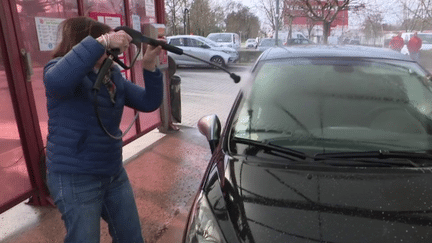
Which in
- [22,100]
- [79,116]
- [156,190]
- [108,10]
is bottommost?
[156,190]

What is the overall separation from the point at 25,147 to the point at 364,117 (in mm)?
2724

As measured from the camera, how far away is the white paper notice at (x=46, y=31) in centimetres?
308

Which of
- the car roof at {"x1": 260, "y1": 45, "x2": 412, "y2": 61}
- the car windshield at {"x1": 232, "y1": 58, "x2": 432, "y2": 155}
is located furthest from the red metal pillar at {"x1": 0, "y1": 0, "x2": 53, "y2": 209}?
the car roof at {"x1": 260, "y1": 45, "x2": 412, "y2": 61}

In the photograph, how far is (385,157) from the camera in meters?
1.91

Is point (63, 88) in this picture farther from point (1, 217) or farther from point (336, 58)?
point (1, 217)

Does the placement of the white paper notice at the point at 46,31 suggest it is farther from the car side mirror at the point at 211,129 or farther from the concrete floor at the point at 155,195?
the car side mirror at the point at 211,129

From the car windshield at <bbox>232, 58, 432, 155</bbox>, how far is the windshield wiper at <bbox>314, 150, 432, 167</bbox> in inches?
3.0

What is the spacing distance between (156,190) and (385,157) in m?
2.42

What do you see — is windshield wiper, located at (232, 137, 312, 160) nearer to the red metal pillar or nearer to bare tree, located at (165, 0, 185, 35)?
the red metal pillar

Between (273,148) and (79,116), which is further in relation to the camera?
(273,148)

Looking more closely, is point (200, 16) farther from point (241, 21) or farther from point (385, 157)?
point (385, 157)

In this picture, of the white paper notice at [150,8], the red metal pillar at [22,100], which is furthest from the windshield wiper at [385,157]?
the white paper notice at [150,8]

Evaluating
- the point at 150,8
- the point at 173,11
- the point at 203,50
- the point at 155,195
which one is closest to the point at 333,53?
the point at 155,195

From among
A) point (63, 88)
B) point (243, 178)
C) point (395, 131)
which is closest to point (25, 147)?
point (63, 88)
